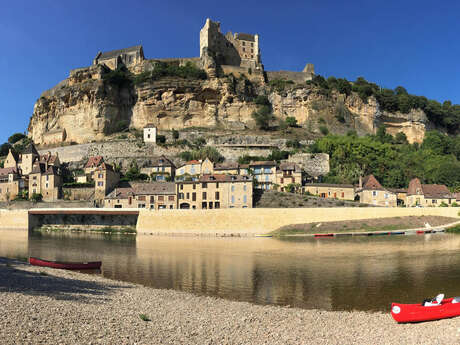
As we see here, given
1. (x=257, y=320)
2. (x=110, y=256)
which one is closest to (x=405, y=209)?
(x=110, y=256)

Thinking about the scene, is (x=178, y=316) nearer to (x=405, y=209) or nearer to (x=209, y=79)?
(x=405, y=209)

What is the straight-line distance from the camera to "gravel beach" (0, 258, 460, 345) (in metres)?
A: 8.36

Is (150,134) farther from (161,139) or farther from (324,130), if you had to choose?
(324,130)

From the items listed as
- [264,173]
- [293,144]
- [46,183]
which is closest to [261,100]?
[293,144]

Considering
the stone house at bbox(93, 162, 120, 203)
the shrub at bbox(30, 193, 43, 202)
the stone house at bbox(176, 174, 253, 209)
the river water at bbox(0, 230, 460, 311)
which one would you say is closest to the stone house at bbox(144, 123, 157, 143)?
the stone house at bbox(93, 162, 120, 203)

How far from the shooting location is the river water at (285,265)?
49.2 feet

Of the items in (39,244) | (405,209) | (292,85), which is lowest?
(39,244)

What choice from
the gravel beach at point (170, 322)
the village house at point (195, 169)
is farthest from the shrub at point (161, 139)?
the gravel beach at point (170, 322)

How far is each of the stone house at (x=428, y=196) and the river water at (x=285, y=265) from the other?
13630 mm

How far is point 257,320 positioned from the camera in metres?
10.9

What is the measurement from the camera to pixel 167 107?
6925cm

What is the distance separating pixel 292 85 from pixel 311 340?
2702 inches

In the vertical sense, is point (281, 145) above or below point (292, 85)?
below

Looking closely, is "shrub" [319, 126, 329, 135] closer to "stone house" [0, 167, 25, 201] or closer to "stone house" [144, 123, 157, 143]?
"stone house" [144, 123, 157, 143]
